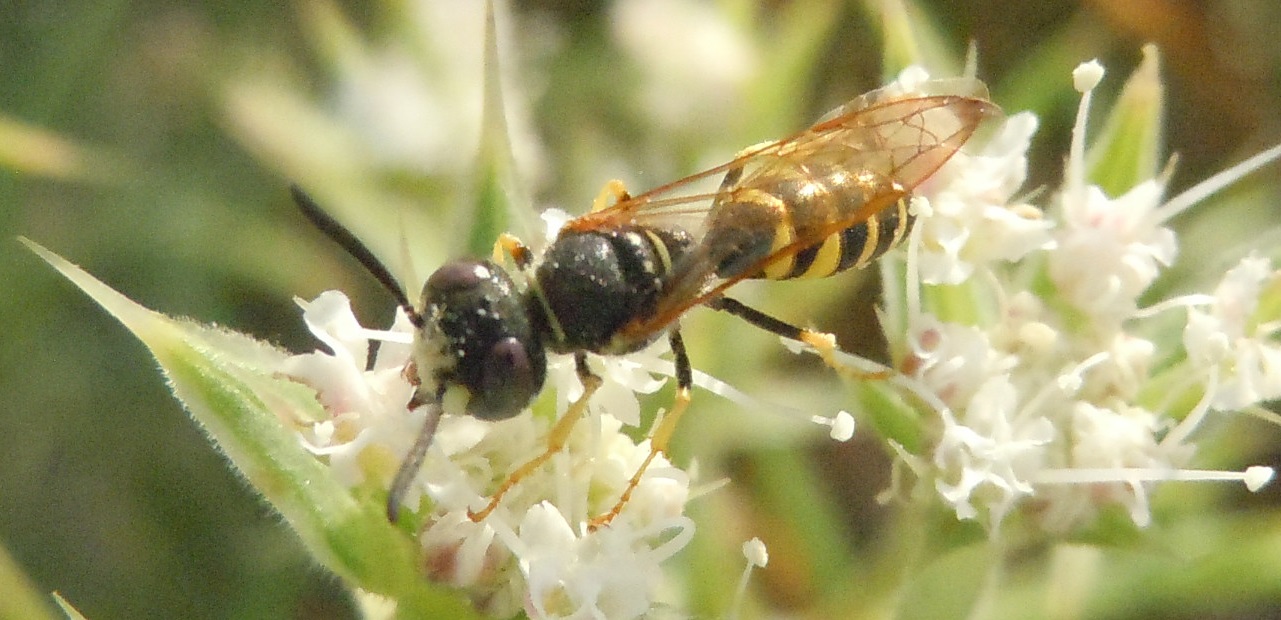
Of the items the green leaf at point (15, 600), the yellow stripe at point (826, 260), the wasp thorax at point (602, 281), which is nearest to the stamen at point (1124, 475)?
the yellow stripe at point (826, 260)

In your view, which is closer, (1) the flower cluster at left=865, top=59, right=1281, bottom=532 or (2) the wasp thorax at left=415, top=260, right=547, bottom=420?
(2) the wasp thorax at left=415, top=260, right=547, bottom=420

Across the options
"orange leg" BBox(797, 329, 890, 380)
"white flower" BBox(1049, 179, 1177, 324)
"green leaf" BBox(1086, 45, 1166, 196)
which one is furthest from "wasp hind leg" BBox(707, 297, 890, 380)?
"green leaf" BBox(1086, 45, 1166, 196)

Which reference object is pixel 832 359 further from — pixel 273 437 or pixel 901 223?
pixel 273 437

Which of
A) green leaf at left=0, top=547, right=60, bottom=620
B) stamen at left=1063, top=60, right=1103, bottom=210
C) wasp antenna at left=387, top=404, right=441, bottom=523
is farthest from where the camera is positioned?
green leaf at left=0, top=547, right=60, bottom=620

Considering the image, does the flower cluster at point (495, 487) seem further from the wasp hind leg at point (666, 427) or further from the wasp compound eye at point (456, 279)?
the wasp compound eye at point (456, 279)

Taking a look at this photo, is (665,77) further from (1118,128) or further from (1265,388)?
(1265,388)

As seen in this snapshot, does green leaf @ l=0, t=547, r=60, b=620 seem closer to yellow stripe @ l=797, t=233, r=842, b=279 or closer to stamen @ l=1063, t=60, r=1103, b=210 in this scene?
yellow stripe @ l=797, t=233, r=842, b=279
